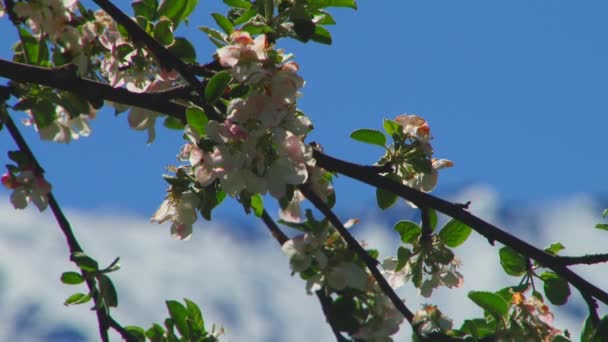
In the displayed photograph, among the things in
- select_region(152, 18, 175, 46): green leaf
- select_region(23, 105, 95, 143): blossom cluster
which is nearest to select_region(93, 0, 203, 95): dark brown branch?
select_region(152, 18, 175, 46): green leaf

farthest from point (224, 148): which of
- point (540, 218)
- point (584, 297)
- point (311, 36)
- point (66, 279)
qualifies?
point (540, 218)

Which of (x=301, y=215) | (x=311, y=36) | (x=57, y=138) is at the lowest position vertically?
(x=301, y=215)

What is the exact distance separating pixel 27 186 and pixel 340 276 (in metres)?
1.15

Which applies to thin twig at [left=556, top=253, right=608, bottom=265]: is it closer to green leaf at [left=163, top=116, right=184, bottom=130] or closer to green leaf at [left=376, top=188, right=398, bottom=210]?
green leaf at [left=376, top=188, right=398, bottom=210]

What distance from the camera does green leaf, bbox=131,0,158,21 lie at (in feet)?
6.29

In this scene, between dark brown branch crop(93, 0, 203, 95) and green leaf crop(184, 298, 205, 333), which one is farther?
green leaf crop(184, 298, 205, 333)

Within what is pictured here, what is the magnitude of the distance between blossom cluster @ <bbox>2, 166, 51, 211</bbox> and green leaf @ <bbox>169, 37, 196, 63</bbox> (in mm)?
761

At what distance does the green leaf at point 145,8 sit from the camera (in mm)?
1916

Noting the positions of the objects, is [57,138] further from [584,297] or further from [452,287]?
[584,297]

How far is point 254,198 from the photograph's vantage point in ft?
6.59

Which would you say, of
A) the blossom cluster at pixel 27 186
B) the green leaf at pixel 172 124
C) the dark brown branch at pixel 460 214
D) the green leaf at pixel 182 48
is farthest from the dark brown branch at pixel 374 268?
the blossom cluster at pixel 27 186

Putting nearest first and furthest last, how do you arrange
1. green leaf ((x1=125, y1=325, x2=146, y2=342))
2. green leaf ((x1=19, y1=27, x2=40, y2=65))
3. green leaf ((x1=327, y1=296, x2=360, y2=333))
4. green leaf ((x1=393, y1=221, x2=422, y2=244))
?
green leaf ((x1=327, y1=296, x2=360, y2=333))
green leaf ((x1=393, y1=221, x2=422, y2=244))
green leaf ((x1=125, y1=325, x2=146, y2=342))
green leaf ((x1=19, y1=27, x2=40, y2=65))

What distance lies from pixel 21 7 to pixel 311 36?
0.63 meters

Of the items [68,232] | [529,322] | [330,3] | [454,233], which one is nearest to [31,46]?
[68,232]
